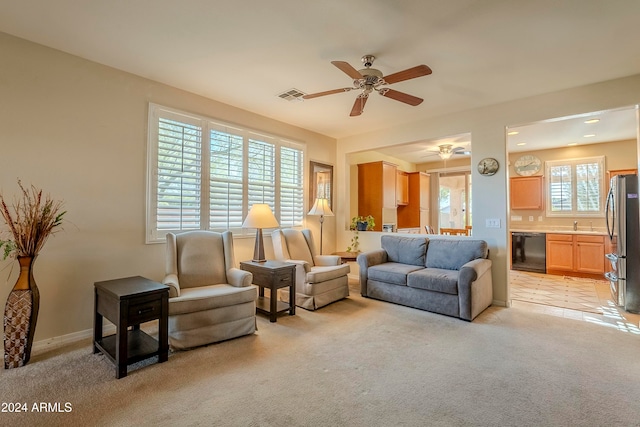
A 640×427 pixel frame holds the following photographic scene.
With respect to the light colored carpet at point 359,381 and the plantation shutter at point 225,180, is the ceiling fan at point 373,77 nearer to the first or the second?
the plantation shutter at point 225,180

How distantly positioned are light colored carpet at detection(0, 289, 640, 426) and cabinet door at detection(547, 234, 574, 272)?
10.7 feet

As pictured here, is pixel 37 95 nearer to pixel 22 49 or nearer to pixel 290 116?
pixel 22 49

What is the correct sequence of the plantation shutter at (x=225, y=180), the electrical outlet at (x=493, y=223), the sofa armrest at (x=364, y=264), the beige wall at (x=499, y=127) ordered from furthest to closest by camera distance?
the sofa armrest at (x=364, y=264) < the electrical outlet at (x=493, y=223) < the plantation shutter at (x=225, y=180) < the beige wall at (x=499, y=127)

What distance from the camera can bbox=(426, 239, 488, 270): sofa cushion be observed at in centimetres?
407

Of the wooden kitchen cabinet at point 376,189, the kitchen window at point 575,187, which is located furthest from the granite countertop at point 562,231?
the wooden kitchen cabinet at point 376,189

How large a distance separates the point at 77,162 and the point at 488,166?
4992 mm

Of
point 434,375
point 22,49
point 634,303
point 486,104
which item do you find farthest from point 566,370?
point 22,49

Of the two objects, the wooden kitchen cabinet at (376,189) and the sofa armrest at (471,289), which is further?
the wooden kitchen cabinet at (376,189)

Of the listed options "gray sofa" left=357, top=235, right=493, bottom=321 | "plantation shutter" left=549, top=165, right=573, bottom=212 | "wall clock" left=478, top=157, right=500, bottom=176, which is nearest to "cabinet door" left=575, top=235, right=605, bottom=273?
"plantation shutter" left=549, top=165, right=573, bottom=212

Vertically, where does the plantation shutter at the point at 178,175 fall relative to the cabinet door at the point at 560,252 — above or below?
above

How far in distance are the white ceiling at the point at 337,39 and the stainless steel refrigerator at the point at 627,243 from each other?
5.28ft

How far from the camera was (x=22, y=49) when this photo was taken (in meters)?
2.71

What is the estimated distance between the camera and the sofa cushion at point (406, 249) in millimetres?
4566

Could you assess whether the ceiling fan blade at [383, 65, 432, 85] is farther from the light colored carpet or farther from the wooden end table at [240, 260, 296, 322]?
the light colored carpet
